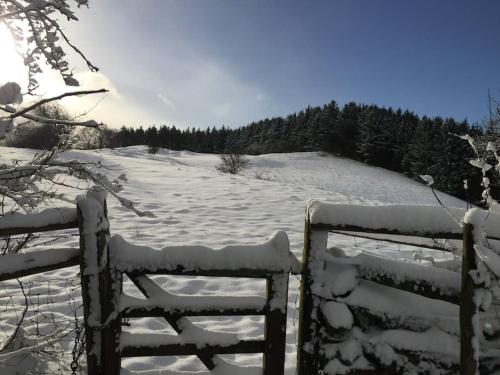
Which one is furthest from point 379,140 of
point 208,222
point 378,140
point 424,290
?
point 424,290

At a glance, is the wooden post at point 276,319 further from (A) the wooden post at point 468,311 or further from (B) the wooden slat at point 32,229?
(B) the wooden slat at point 32,229

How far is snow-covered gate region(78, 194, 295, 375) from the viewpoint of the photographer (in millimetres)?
2430

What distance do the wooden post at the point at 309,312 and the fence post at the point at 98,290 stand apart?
4.01 feet

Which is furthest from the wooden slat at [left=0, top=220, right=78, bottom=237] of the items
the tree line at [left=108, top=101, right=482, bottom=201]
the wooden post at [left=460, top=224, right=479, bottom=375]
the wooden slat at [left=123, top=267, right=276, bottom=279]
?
the tree line at [left=108, top=101, right=482, bottom=201]

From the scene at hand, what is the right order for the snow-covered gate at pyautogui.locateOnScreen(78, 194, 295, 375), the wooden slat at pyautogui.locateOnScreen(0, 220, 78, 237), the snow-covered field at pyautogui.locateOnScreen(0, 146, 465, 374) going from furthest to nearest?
the snow-covered field at pyautogui.locateOnScreen(0, 146, 465, 374) < the snow-covered gate at pyautogui.locateOnScreen(78, 194, 295, 375) < the wooden slat at pyautogui.locateOnScreen(0, 220, 78, 237)

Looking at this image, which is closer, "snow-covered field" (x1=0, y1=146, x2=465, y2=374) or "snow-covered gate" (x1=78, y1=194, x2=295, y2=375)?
"snow-covered gate" (x1=78, y1=194, x2=295, y2=375)

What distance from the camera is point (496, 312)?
2684 millimetres

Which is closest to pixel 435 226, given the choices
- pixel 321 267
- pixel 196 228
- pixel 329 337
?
pixel 321 267

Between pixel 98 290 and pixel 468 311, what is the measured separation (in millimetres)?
2332

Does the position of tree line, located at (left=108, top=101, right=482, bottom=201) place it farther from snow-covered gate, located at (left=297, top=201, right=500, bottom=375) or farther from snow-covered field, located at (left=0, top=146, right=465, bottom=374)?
snow-covered gate, located at (left=297, top=201, right=500, bottom=375)

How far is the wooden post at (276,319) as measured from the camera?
2.59 metres

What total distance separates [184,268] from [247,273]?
41 cm

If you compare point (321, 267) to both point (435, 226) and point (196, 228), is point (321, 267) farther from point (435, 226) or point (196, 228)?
point (196, 228)

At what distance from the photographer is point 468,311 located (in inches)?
93.9
